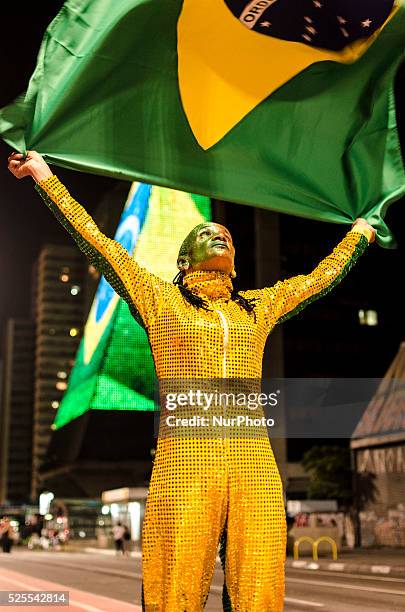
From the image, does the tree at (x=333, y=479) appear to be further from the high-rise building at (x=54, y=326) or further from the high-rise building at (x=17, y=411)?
the high-rise building at (x=17, y=411)

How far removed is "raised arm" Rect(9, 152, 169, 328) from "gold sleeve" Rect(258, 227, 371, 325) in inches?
19.9

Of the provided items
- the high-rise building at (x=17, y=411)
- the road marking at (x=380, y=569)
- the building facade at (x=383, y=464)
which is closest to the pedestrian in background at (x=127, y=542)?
the building facade at (x=383, y=464)

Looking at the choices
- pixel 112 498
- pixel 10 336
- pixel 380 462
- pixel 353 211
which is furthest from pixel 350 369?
pixel 10 336

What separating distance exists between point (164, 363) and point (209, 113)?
5.73 feet

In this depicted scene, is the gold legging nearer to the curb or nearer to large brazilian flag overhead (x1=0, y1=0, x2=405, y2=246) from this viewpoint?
large brazilian flag overhead (x1=0, y1=0, x2=405, y2=246)

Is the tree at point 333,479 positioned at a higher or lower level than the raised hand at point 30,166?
lower

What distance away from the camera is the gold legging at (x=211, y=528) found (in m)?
3.06

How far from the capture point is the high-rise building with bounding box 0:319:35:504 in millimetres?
126688

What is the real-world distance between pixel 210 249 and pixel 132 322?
1403cm

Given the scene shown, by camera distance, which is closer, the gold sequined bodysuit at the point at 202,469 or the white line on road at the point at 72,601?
the gold sequined bodysuit at the point at 202,469

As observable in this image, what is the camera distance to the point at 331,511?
3022 centimetres

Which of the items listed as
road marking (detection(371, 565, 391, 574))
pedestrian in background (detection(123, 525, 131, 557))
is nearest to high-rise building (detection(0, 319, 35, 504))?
pedestrian in background (detection(123, 525, 131, 557))

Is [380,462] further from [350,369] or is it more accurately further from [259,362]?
[350,369]

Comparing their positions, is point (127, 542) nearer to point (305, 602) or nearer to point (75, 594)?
point (75, 594)
